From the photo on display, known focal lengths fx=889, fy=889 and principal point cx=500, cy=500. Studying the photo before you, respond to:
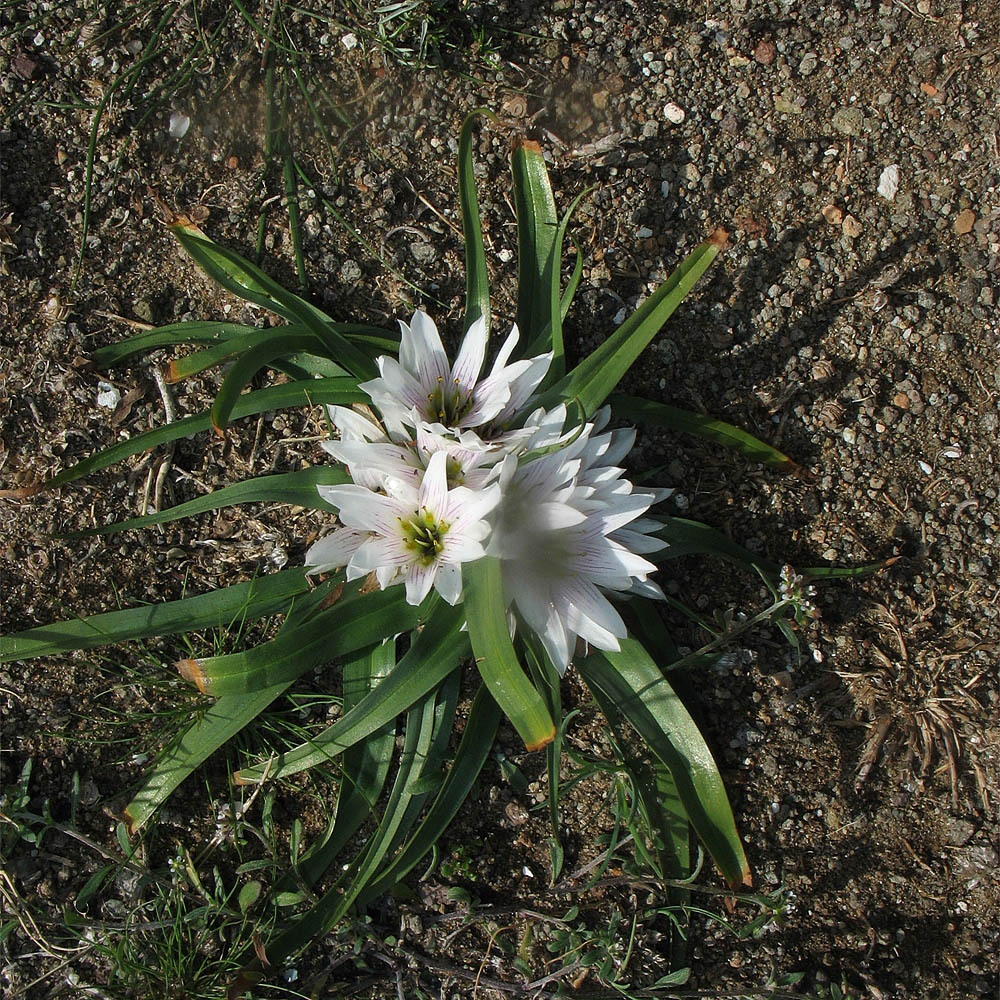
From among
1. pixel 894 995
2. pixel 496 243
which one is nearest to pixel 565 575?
pixel 496 243

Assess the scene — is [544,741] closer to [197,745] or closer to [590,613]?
[590,613]

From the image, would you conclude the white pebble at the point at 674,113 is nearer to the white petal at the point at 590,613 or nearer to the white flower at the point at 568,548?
the white flower at the point at 568,548

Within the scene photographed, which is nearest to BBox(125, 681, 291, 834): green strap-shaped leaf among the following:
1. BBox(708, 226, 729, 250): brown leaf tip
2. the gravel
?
the gravel

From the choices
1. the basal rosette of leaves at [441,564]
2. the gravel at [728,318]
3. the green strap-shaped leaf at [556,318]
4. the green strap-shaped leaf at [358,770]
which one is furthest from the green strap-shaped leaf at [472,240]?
the green strap-shaped leaf at [358,770]

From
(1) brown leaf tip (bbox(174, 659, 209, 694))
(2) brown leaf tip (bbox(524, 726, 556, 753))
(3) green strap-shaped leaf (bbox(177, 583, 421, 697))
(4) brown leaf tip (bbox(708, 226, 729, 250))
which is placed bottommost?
(1) brown leaf tip (bbox(174, 659, 209, 694))

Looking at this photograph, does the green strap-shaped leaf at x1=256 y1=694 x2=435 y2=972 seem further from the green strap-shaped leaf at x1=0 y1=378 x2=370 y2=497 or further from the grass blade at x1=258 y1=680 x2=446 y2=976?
the green strap-shaped leaf at x1=0 y1=378 x2=370 y2=497
